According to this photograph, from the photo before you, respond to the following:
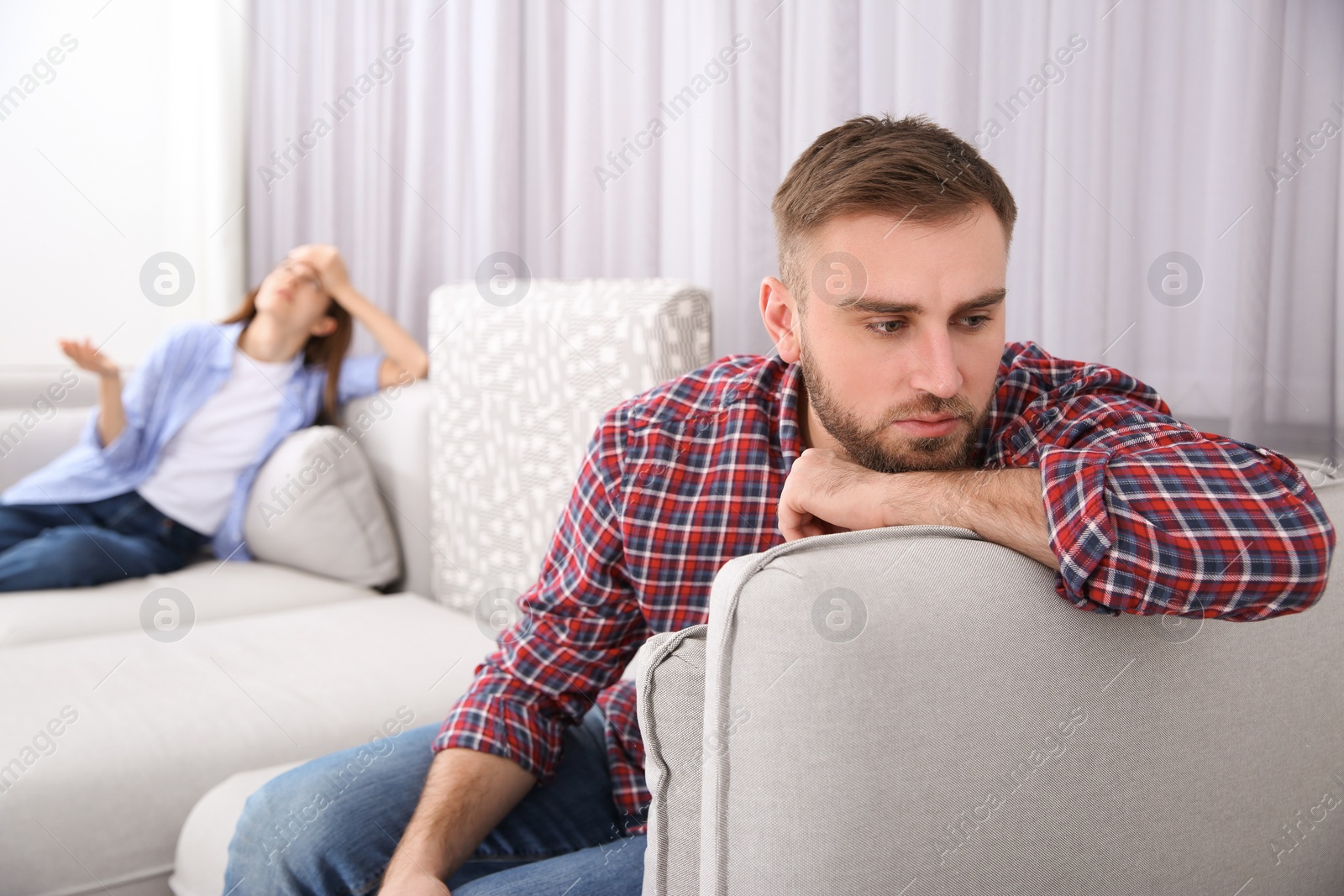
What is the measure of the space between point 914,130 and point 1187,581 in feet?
1.51

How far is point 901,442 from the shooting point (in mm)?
860

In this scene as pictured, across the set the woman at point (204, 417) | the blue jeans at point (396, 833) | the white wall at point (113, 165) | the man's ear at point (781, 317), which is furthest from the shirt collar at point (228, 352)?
the man's ear at point (781, 317)

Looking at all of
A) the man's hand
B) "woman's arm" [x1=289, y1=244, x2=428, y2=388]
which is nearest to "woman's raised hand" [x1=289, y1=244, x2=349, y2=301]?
"woman's arm" [x1=289, y1=244, x2=428, y2=388]

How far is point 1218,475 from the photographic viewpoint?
0.70m

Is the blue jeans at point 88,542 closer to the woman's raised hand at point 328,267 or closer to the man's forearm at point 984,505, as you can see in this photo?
the woman's raised hand at point 328,267

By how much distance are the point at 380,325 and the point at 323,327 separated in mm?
182

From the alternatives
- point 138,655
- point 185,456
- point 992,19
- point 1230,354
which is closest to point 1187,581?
point 1230,354

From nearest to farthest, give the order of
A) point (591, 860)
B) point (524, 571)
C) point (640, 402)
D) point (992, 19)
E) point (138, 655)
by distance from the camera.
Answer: point (591, 860) → point (640, 402) → point (992, 19) → point (138, 655) → point (524, 571)

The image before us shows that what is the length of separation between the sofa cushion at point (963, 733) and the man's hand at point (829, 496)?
0.28ft

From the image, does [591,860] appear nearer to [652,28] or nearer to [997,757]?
[997,757]

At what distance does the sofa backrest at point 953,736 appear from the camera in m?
0.59

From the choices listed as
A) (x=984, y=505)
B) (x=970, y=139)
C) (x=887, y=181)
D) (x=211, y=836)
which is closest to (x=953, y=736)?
(x=984, y=505)

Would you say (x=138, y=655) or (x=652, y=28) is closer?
(x=138, y=655)

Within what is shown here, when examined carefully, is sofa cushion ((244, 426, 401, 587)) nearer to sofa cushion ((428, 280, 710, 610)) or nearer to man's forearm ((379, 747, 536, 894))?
sofa cushion ((428, 280, 710, 610))
